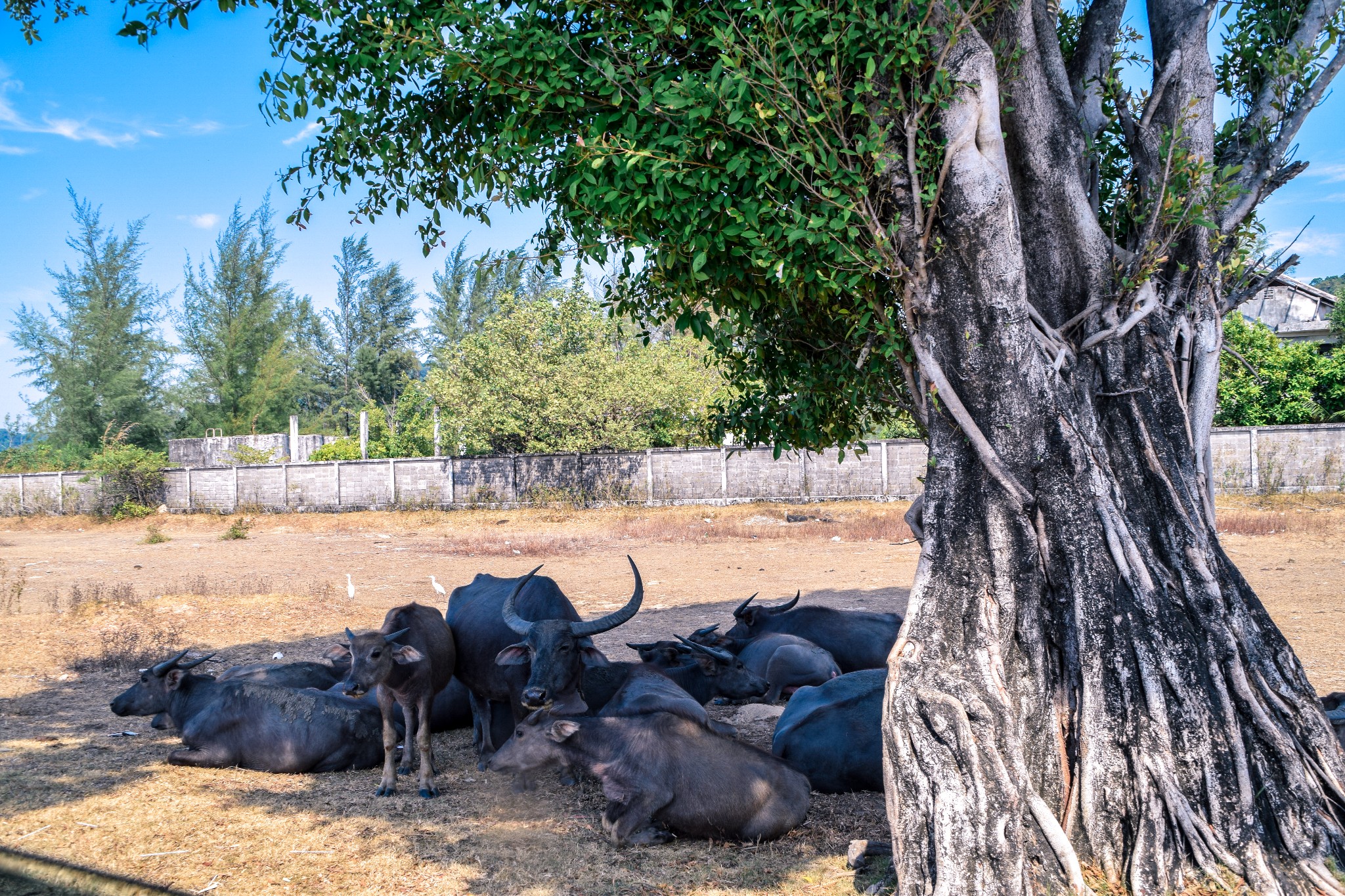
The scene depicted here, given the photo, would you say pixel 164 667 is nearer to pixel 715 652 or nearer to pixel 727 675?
pixel 715 652

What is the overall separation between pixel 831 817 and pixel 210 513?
32328 millimetres

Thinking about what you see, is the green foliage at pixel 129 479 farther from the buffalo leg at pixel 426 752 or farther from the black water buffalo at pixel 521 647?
the buffalo leg at pixel 426 752

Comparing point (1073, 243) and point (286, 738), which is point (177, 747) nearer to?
point (286, 738)

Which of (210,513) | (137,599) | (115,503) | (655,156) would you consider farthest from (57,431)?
(655,156)

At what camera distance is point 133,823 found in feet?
17.8

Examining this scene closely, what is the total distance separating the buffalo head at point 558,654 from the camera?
662cm

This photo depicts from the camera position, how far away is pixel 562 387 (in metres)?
29.7

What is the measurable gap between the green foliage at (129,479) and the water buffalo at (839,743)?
32.9 m

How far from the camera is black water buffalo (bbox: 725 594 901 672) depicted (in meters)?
9.42

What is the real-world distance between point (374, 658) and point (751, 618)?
493 centimetres

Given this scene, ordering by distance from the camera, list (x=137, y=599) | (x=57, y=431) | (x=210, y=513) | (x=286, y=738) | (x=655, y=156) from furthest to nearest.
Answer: (x=57, y=431) → (x=210, y=513) → (x=137, y=599) → (x=286, y=738) → (x=655, y=156)

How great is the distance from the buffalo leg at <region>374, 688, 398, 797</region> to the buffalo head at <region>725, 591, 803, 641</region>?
4.25 metres

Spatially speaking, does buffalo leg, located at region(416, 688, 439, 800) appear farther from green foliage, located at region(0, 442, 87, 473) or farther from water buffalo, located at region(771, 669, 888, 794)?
green foliage, located at region(0, 442, 87, 473)

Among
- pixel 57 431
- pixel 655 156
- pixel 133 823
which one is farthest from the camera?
pixel 57 431
